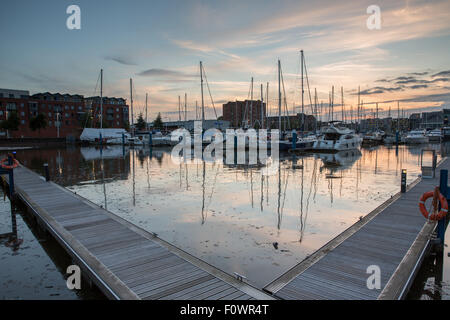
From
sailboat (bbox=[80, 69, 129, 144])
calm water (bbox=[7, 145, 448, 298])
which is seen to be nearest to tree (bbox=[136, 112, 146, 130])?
sailboat (bbox=[80, 69, 129, 144])

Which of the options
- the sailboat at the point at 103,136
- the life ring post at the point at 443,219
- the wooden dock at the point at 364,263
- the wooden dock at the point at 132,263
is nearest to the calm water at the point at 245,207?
the wooden dock at the point at 364,263

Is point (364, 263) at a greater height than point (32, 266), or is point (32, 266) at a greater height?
point (364, 263)

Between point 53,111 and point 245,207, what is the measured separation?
305 feet

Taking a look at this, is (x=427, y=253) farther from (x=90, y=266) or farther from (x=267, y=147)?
(x=267, y=147)

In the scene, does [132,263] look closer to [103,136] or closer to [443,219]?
[443,219]

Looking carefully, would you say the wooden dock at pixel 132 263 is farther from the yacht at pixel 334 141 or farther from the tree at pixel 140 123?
the tree at pixel 140 123

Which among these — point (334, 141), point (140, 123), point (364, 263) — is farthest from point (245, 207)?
point (140, 123)

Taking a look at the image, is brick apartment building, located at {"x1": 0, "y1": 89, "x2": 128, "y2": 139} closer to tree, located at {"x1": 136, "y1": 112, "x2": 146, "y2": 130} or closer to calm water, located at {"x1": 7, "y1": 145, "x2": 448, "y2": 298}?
tree, located at {"x1": 136, "y1": 112, "x2": 146, "y2": 130}

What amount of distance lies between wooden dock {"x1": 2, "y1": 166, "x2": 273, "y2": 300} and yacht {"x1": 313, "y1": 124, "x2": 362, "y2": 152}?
33496 millimetres

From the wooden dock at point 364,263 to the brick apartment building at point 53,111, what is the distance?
254 feet

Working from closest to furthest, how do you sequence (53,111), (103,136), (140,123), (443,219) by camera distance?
(443,219) < (103,136) < (53,111) < (140,123)

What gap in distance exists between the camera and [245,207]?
1188 cm

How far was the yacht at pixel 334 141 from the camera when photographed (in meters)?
38.1

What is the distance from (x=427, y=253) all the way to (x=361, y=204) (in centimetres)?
486
